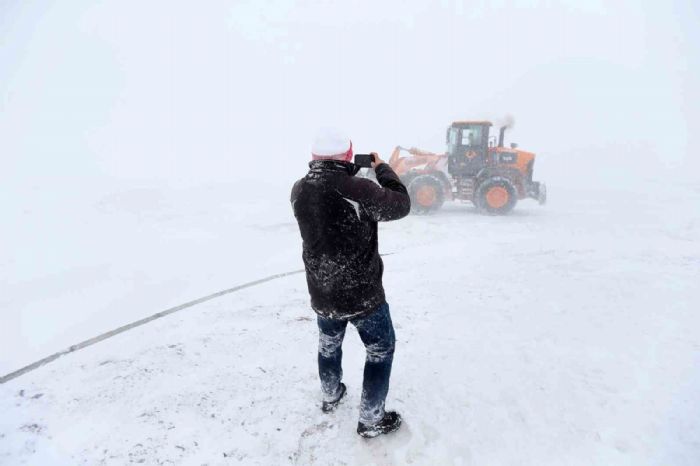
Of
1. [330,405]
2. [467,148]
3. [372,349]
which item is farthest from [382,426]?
[467,148]

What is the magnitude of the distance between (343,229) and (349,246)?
0.32 ft

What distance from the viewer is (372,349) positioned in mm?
2252

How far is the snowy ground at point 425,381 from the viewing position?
89.1 inches

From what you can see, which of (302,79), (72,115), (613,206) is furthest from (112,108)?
(613,206)

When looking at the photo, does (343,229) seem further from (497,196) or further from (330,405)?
(497,196)

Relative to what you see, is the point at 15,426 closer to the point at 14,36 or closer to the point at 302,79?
the point at 302,79

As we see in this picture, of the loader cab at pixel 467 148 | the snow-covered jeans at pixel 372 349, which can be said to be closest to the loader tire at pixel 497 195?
the loader cab at pixel 467 148

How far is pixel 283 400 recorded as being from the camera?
8.71ft

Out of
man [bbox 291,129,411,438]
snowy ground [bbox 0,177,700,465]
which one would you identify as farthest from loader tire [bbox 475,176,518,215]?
man [bbox 291,129,411,438]

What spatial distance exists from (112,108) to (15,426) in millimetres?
43706

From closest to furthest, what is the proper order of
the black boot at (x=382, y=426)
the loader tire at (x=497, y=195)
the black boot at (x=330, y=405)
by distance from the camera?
1. the black boot at (x=382, y=426)
2. the black boot at (x=330, y=405)
3. the loader tire at (x=497, y=195)

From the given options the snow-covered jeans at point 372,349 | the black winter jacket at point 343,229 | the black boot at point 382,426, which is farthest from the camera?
the black boot at point 382,426

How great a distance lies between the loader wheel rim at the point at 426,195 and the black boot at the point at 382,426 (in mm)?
9391

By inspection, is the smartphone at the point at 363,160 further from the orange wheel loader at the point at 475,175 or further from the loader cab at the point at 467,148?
the loader cab at the point at 467,148
